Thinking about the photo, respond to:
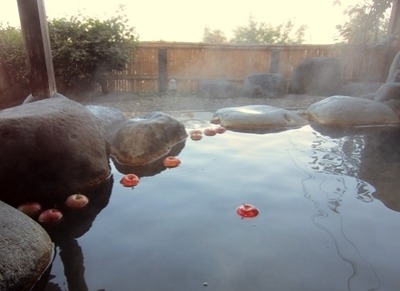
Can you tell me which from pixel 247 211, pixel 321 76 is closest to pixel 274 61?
pixel 321 76

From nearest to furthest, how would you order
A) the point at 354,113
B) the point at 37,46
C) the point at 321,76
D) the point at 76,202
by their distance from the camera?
the point at 76,202, the point at 37,46, the point at 354,113, the point at 321,76

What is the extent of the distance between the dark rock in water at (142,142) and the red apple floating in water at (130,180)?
47cm

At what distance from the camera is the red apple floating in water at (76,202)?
2.82m

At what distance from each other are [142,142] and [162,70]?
7229mm

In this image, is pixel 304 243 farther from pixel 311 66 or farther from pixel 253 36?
pixel 253 36

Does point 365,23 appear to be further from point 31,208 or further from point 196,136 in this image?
point 31,208

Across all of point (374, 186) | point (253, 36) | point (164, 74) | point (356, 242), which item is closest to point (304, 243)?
point (356, 242)

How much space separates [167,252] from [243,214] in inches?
32.7

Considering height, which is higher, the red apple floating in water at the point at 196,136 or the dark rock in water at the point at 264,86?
the dark rock in water at the point at 264,86

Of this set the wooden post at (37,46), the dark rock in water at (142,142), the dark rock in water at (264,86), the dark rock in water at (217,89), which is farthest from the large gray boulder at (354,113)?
the wooden post at (37,46)

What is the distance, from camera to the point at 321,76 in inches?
409

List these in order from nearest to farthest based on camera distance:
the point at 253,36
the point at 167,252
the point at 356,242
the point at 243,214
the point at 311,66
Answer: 1. the point at 167,252
2. the point at 356,242
3. the point at 243,214
4. the point at 311,66
5. the point at 253,36

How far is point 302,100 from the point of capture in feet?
31.0

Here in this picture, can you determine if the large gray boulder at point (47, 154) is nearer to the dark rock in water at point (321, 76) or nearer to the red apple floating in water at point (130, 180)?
the red apple floating in water at point (130, 180)
